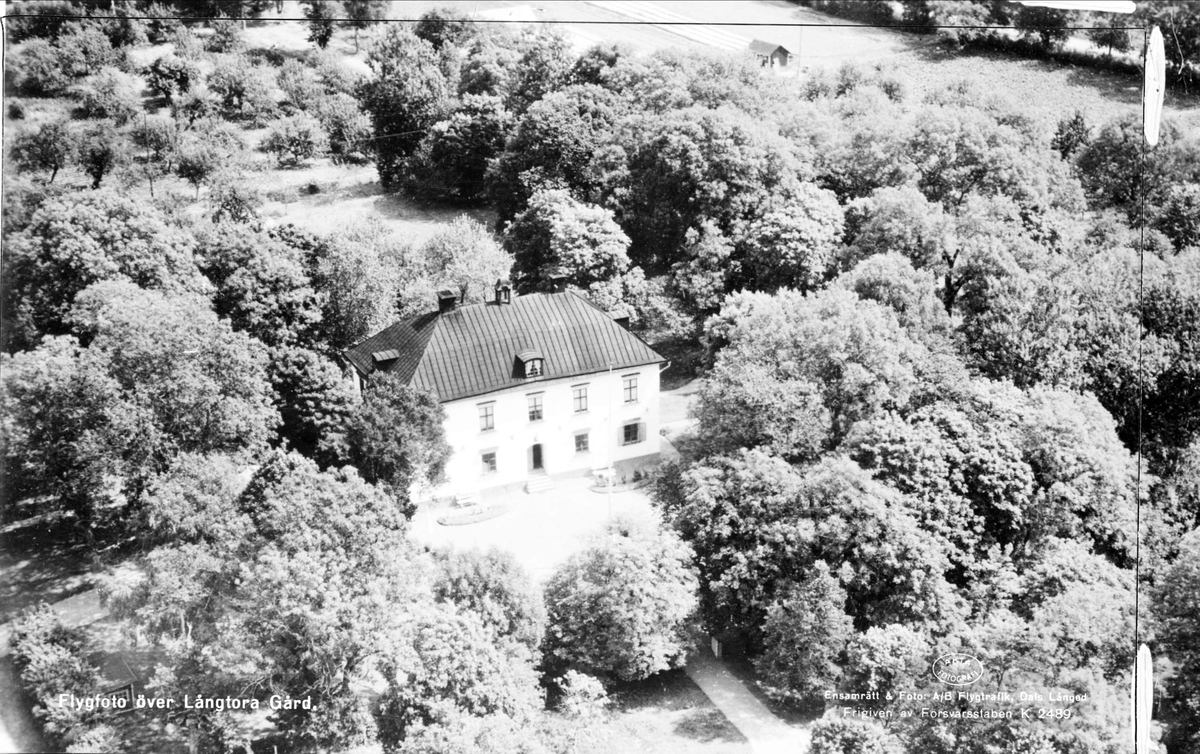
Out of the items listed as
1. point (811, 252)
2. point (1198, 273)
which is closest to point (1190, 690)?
point (1198, 273)

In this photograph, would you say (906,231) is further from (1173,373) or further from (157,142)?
(157,142)

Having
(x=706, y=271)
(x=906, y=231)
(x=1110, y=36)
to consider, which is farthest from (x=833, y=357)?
(x=1110, y=36)

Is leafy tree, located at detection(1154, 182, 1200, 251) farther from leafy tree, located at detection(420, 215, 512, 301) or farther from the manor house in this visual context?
leafy tree, located at detection(420, 215, 512, 301)

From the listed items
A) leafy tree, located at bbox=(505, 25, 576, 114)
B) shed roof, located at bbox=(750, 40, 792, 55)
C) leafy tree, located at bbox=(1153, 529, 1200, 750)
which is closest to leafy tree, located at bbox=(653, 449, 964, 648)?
leafy tree, located at bbox=(1153, 529, 1200, 750)

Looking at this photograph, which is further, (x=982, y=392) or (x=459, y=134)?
(x=459, y=134)

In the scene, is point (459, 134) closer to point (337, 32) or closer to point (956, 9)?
point (337, 32)

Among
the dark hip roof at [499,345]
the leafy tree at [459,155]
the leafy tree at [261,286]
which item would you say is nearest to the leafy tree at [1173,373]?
the dark hip roof at [499,345]
